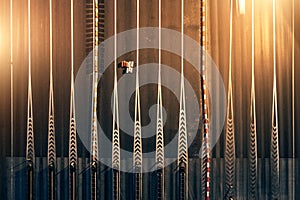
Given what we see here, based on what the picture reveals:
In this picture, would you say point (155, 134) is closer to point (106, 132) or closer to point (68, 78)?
point (106, 132)

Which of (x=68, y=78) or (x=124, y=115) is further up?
(x=68, y=78)

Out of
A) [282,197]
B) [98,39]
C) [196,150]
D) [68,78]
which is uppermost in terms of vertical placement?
[98,39]

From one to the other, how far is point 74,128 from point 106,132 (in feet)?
1.28

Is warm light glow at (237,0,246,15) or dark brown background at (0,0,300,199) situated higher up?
warm light glow at (237,0,246,15)

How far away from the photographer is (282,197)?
6.32m

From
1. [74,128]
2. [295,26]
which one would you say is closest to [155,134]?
[74,128]

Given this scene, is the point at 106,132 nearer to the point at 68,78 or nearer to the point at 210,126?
the point at 68,78

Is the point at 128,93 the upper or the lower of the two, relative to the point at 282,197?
upper

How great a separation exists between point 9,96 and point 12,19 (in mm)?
932

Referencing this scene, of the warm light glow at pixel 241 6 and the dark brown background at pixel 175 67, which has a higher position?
the warm light glow at pixel 241 6

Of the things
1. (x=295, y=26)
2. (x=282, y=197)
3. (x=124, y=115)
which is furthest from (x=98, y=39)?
(x=282, y=197)

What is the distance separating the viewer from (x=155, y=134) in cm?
641

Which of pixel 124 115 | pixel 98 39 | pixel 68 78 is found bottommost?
pixel 124 115

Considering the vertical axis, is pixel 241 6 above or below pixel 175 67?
above
